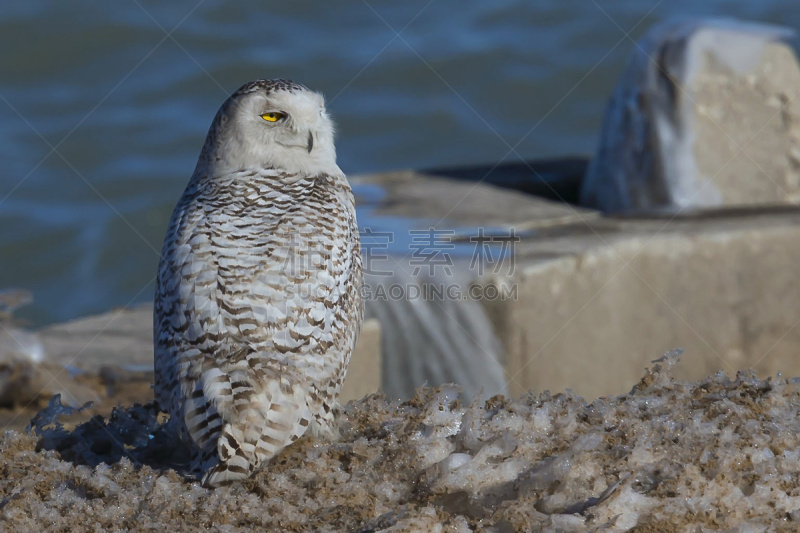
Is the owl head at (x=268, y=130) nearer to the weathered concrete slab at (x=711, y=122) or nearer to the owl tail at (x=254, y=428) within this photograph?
the owl tail at (x=254, y=428)

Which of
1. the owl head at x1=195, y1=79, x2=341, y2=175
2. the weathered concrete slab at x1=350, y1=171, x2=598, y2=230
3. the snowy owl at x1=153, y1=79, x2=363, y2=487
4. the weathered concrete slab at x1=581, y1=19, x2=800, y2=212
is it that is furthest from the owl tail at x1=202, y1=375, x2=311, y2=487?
the weathered concrete slab at x1=581, y1=19, x2=800, y2=212

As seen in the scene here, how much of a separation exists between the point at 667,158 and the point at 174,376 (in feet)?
18.7

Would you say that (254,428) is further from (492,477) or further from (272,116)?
(272,116)

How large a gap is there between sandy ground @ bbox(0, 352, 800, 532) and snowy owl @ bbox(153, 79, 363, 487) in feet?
0.47

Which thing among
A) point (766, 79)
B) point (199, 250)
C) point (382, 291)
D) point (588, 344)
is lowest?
point (588, 344)

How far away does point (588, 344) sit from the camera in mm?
6836

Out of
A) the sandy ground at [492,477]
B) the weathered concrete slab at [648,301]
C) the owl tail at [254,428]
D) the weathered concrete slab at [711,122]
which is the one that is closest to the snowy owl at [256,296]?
the owl tail at [254,428]

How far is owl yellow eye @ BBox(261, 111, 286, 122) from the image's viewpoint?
3920 mm

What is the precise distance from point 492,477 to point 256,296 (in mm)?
917

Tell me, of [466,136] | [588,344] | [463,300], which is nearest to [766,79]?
[588,344]

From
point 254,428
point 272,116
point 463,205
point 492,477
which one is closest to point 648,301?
point 463,205

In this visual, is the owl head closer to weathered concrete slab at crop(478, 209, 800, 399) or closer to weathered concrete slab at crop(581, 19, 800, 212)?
weathered concrete slab at crop(478, 209, 800, 399)

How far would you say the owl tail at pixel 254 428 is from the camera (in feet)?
9.82

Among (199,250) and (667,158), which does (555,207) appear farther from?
(199,250)
